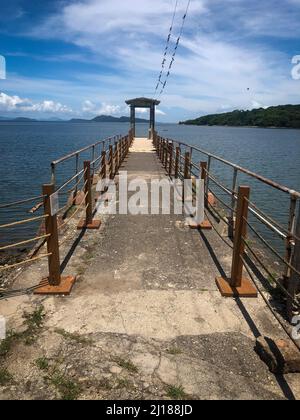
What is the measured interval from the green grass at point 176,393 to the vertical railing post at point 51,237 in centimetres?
218

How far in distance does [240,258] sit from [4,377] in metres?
2.95

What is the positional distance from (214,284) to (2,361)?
2.73 metres

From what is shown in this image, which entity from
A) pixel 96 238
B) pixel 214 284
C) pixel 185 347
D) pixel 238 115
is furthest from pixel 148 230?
pixel 238 115

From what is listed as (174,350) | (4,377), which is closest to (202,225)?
(174,350)

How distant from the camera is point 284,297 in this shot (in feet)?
14.4

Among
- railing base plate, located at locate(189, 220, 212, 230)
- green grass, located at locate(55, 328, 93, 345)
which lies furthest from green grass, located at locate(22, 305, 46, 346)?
railing base plate, located at locate(189, 220, 212, 230)

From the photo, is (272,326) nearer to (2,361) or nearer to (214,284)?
(214,284)

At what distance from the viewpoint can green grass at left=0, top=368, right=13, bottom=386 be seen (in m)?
3.00

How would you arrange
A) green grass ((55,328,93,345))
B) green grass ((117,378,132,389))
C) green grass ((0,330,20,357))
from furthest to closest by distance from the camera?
green grass ((55,328,93,345))
green grass ((0,330,20,357))
green grass ((117,378,132,389))

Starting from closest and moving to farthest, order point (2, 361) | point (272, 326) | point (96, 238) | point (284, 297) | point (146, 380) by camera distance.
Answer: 1. point (146, 380)
2. point (2, 361)
3. point (272, 326)
4. point (284, 297)
5. point (96, 238)

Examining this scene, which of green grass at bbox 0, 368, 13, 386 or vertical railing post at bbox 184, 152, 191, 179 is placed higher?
vertical railing post at bbox 184, 152, 191, 179

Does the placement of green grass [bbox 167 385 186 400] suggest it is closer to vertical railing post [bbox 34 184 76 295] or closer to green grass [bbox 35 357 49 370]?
green grass [bbox 35 357 49 370]

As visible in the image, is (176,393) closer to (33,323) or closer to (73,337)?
(73,337)
